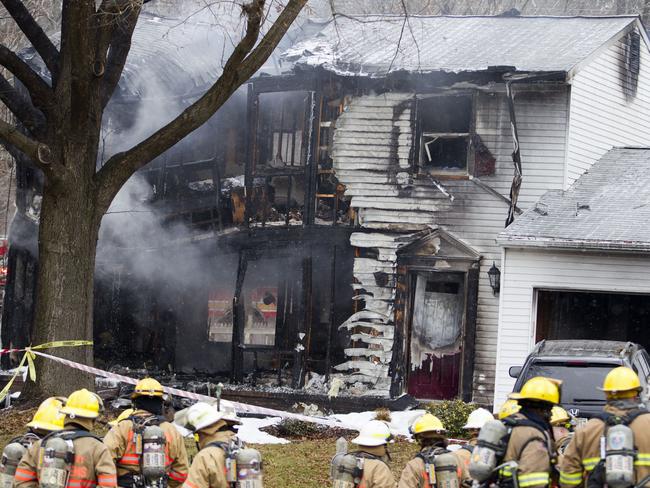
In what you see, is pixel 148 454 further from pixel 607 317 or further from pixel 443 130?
pixel 607 317

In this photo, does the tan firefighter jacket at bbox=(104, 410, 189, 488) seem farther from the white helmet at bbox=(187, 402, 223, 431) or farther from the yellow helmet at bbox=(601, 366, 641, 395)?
the yellow helmet at bbox=(601, 366, 641, 395)

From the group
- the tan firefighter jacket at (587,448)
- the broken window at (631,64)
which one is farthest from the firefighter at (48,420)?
the broken window at (631,64)

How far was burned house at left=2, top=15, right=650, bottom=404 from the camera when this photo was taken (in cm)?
1872

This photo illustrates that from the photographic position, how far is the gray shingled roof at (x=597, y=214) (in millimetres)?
16094

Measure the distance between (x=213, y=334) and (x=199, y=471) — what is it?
1463cm

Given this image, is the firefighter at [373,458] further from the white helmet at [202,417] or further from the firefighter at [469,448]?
the white helmet at [202,417]

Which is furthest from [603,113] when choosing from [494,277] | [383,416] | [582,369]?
[582,369]

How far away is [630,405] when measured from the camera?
655cm

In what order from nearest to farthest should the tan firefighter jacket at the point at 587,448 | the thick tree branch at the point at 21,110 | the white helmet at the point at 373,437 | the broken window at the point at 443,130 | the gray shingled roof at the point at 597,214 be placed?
the tan firefighter jacket at the point at 587,448, the white helmet at the point at 373,437, the thick tree branch at the point at 21,110, the gray shingled roof at the point at 597,214, the broken window at the point at 443,130

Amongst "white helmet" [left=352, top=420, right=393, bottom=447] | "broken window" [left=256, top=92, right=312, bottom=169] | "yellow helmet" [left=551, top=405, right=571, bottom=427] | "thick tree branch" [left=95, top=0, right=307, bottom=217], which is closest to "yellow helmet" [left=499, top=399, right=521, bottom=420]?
"yellow helmet" [left=551, top=405, right=571, bottom=427]

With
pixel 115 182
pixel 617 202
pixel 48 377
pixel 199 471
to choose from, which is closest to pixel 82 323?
pixel 48 377

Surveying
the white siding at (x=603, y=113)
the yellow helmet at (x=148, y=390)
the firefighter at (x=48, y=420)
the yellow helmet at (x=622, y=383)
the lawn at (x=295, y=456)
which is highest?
the white siding at (x=603, y=113)

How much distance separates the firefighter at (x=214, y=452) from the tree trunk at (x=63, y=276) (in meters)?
6.73

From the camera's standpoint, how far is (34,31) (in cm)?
1434
